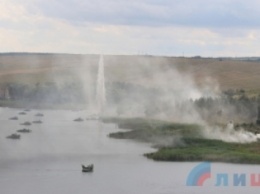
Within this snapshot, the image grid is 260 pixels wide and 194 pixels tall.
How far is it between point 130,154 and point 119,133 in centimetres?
1345

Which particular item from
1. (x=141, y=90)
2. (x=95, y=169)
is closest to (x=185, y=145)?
(x=95, y=169)

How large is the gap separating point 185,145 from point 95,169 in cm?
1417

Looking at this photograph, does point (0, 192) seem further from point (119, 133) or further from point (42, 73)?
point (42, 73)

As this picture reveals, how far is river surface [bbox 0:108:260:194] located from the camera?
42406mm

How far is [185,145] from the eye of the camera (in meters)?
60.5

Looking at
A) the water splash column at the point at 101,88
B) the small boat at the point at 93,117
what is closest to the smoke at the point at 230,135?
the small boat at the point at 93,117

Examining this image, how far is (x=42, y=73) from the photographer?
6275 inches

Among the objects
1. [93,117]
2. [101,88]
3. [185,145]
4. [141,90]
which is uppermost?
[101,88]

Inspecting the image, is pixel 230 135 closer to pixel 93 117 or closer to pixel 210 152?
pixel 210 152

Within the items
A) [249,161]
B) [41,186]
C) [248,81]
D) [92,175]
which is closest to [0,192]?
[41,186]

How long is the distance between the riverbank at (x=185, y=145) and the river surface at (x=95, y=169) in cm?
158

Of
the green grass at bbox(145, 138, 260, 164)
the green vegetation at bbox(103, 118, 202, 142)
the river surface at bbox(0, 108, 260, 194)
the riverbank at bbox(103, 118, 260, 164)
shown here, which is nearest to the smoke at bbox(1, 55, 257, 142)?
the green vegetation at bbox(103, 118, 202, 142)

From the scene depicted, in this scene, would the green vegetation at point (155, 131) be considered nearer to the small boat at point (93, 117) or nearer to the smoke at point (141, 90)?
the smoke at point (141, 90)

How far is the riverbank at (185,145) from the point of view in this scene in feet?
177
